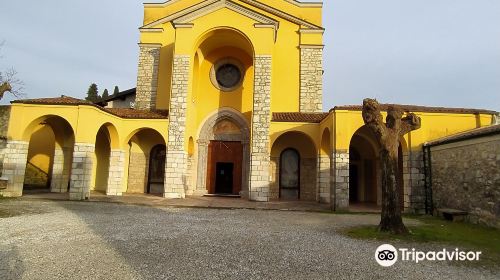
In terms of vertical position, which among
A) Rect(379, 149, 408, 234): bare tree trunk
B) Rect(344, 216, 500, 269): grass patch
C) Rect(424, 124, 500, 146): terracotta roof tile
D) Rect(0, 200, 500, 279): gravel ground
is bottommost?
Rect(0, 200, 500, 279): gravel ground

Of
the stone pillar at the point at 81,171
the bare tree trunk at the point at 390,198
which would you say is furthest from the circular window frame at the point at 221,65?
the bare tree trunk at the point at 390,198

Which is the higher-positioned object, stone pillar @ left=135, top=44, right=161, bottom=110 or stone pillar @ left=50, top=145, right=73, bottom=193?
stone pillar @ left=135, top=44, right=161, bottom=110

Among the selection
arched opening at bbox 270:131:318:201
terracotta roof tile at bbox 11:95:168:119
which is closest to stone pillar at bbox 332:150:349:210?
arched opening at bbox 270:131:318:201

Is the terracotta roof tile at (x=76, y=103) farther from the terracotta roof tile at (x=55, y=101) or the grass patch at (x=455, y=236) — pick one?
the grass patch at (x=455, y=236)

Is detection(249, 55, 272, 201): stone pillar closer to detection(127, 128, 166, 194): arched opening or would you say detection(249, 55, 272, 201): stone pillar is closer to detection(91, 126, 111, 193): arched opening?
detection(127, 128, 166, 194): arched opening

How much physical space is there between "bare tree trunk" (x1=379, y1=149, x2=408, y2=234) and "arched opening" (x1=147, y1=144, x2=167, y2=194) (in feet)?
39.4

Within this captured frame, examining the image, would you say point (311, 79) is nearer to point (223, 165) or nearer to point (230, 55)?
point (230, 55)

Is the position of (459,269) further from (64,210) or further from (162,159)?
(162,159)

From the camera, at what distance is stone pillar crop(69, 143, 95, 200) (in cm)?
1255

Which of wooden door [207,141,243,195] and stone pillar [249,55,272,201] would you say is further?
wooden door [207,141,243,195]

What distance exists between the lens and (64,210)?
32.4 feet

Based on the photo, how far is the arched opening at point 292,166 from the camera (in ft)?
52.5

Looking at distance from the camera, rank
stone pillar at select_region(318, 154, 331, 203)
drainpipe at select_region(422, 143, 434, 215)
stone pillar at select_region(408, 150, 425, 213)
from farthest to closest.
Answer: stone pillar at select_region(318, 154, 331, 203) → stone pillar at select_region(408, 150, 425, 213) → drainpipe at select_region(422, 143, 434, 215)

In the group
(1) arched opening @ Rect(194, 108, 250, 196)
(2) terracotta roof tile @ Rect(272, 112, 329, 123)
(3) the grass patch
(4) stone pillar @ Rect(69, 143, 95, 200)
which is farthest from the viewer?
(1) arched opening @ Rect(194, 108, 250, 196)
